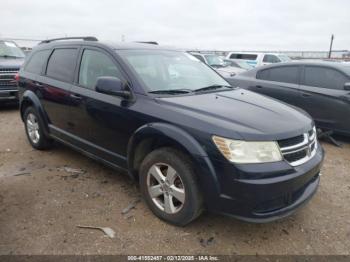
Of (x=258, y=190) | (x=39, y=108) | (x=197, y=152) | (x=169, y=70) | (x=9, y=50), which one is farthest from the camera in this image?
(x=9, y=50)

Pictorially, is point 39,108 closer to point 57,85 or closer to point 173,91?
point 57,85

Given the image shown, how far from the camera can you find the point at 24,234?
3002 mm

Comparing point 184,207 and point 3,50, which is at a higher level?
point 3,50

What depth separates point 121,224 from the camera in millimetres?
3195

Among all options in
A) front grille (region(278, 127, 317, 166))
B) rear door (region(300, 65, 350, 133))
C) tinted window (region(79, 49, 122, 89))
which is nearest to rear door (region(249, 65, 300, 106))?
rear door (region(300, 65, 350, 133))

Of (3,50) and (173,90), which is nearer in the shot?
(173,90)

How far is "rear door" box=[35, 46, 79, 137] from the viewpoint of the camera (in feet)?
14.0

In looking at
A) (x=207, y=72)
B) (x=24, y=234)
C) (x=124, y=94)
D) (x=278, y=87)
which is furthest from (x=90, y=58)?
(x=278, y=87)

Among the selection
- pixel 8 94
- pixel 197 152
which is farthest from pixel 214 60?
pixel 197 152

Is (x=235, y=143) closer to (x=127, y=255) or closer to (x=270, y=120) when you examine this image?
(x=270, y=120)

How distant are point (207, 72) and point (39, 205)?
2.58m

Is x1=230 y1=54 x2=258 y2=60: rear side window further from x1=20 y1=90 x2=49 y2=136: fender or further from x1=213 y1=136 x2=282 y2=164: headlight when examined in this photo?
x1=213 y1=136 x2=282 y2=164: headlight

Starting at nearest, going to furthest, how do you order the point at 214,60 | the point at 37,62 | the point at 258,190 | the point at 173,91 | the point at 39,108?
the point at 258,190 < the point at 173,91 < the point at 39,108 < the point at 37,62 < the point at 214,60

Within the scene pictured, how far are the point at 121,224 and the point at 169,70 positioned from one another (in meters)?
1.81
